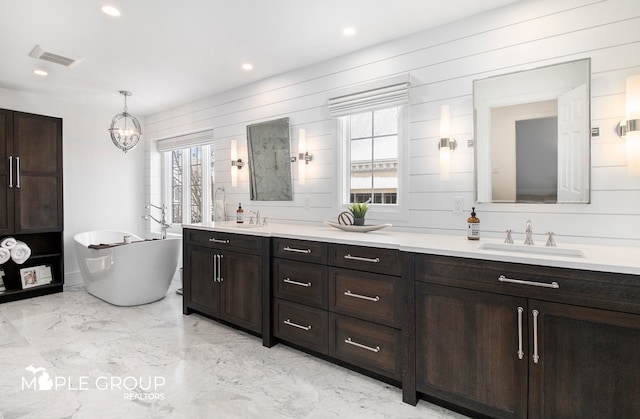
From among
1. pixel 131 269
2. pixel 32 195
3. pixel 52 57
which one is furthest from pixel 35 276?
pixel 52 57

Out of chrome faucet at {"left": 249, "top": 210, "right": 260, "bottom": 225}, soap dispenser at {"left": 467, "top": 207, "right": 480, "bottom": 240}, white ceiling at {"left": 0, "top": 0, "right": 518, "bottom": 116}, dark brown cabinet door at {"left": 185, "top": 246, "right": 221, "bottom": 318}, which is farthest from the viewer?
chrome faucet at {"left": 249, "top": 210, "right": 260, "bottom": 225}

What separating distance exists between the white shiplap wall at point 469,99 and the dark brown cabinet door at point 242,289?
83 centimetres

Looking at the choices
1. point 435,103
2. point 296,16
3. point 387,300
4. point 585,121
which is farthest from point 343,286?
point 296,16

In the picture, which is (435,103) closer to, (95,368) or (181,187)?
(95,368)

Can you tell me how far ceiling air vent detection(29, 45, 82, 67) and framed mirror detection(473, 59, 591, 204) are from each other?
11.8 ft

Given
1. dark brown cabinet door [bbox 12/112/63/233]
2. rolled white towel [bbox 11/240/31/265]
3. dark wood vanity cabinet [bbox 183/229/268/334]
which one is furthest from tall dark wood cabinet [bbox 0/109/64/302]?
dark wood vanity cabinet [bbox 183/229/268/334]

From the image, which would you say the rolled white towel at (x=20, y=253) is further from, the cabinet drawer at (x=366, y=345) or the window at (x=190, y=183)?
the cabinet drawer at (x=366, y=345)

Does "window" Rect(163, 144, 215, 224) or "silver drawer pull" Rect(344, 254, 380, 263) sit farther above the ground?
"window" Rect(163, 144, 215, 224)

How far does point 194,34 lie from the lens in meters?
2.76

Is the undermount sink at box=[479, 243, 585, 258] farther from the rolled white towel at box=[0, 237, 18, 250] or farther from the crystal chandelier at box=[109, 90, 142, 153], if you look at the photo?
the rolled white towel at box=[0, 237, 18, 250]

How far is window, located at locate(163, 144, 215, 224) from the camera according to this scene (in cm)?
465

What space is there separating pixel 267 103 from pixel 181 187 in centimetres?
225

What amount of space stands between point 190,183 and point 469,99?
13.1 feet

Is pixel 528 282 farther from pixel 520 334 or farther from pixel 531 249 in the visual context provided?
pixel 531 249
